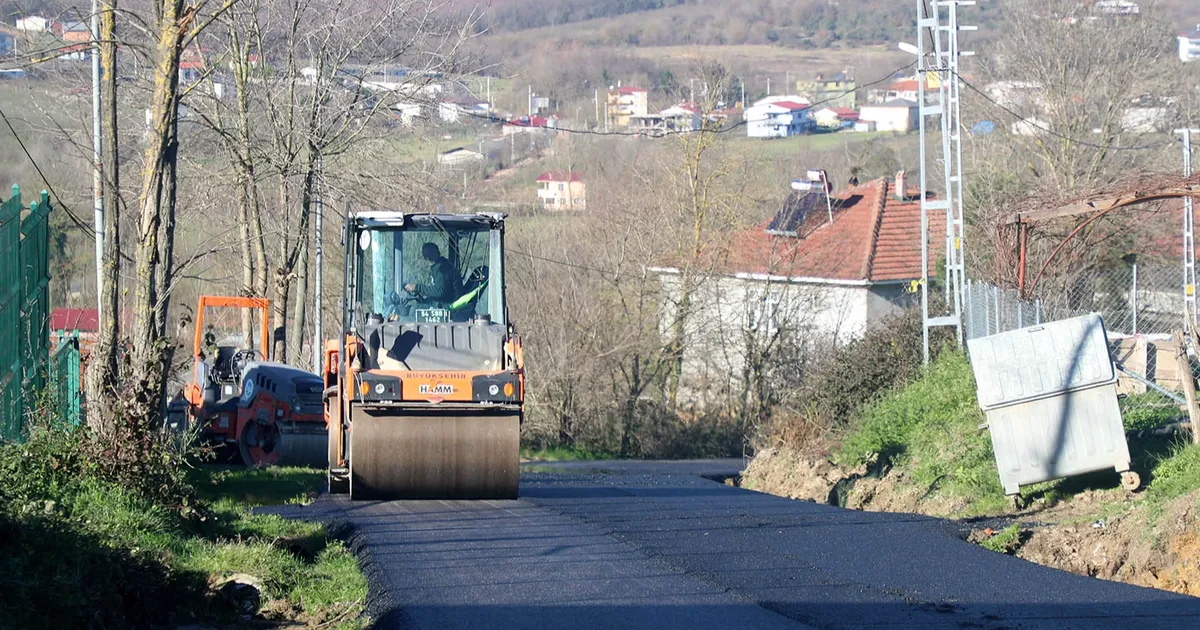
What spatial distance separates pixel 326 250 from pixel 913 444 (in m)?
22.0

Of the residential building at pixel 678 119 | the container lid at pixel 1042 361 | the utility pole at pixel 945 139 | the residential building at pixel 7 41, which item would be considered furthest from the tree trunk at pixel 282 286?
the container lid at pixel 1042 361

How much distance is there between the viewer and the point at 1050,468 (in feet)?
42.4

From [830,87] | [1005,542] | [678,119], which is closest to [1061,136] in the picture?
[678,119]

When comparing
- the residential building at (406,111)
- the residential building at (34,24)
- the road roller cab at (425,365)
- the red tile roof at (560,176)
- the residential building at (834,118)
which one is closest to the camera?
the road roller cab at (425,365)

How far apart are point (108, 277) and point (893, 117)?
76.7 metres

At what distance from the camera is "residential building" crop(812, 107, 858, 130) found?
3290 inches

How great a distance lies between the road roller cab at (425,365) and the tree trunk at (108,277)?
88.1 inches

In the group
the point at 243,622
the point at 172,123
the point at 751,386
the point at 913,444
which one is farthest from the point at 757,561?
the point at 751,386

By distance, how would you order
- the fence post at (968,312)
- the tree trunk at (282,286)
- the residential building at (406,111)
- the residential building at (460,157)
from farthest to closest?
the residential building at (460,157) < the residential building at (406,111) < the tree trunk at (282,286) < the fence post at (968,312)

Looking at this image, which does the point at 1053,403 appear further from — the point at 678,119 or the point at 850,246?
the point at 678,119

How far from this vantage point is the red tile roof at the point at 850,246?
3712cm

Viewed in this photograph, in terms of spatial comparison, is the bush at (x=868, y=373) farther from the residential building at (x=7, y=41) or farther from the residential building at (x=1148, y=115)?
the residential building at (x=1148, y=115)

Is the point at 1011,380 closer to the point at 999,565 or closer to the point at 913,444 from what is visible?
the point at 999,565

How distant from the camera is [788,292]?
36.7m
